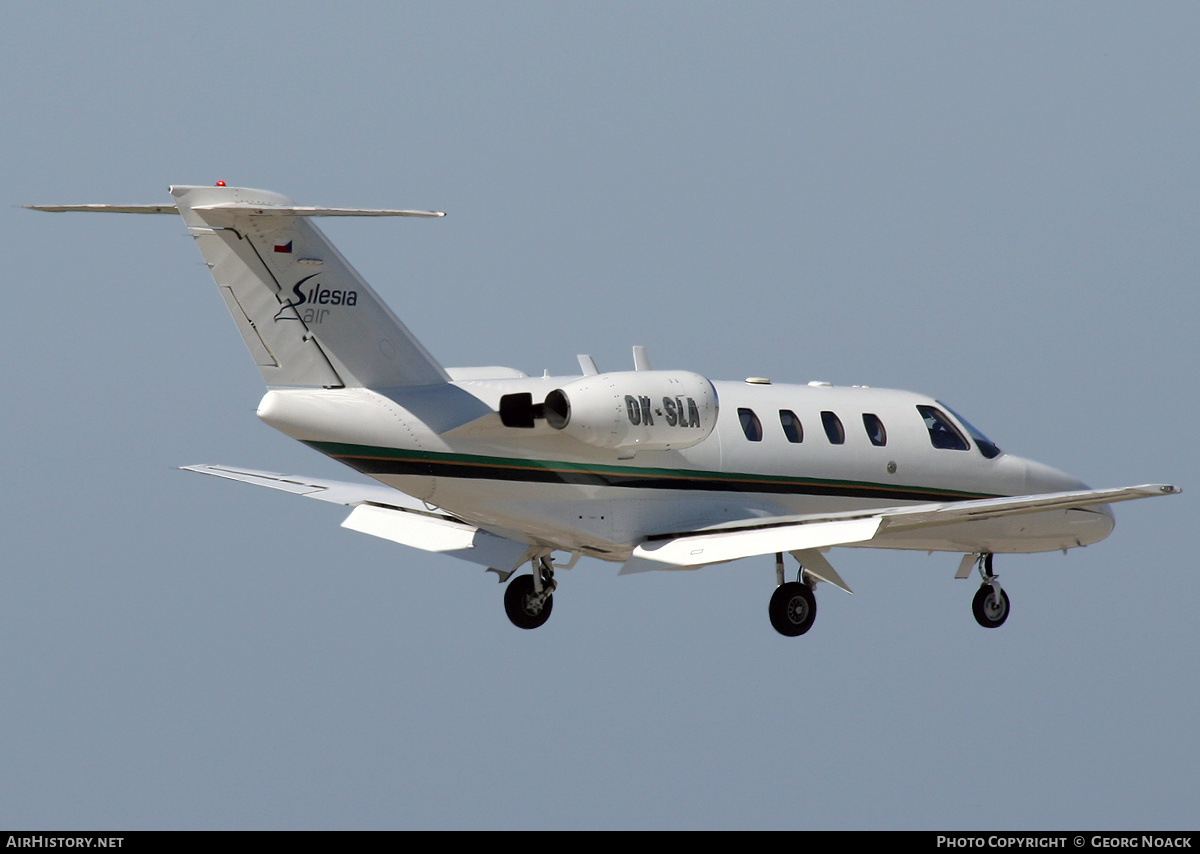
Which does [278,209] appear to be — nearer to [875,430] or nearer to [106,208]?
[106,208]

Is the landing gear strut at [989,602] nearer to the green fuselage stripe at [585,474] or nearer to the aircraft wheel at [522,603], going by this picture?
the green fuselage stripe at [585,474]

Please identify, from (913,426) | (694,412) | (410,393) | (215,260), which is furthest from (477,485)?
(913,426)

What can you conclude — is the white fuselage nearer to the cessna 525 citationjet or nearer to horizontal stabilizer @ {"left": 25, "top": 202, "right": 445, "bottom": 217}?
the cessna 525 citationjet

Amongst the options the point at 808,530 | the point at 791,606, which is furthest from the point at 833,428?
the point at 808,530

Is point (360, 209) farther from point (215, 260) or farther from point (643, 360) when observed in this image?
point (643, 360)

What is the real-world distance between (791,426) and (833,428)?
77 cm

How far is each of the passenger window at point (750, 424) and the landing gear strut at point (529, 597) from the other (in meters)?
3.30

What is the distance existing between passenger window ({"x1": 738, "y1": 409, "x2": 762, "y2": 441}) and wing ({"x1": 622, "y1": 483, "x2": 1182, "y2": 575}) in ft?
4.60

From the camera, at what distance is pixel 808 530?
1936cm

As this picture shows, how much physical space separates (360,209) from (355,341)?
239cm

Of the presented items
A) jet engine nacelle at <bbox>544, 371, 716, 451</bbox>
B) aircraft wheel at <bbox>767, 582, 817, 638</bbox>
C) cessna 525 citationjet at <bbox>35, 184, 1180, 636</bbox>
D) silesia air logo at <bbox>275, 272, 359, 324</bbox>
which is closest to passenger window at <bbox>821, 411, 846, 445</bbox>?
A: cessna 525 citationjet at <bbox>35, 184, 1180, 636</bbox>

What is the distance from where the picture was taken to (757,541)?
1956cm

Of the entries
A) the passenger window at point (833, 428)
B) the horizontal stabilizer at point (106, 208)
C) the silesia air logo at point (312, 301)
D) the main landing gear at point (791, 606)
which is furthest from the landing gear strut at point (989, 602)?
the horizontal stabilizer at point (106, 208)

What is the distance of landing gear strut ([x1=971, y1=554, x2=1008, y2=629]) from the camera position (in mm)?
23984
